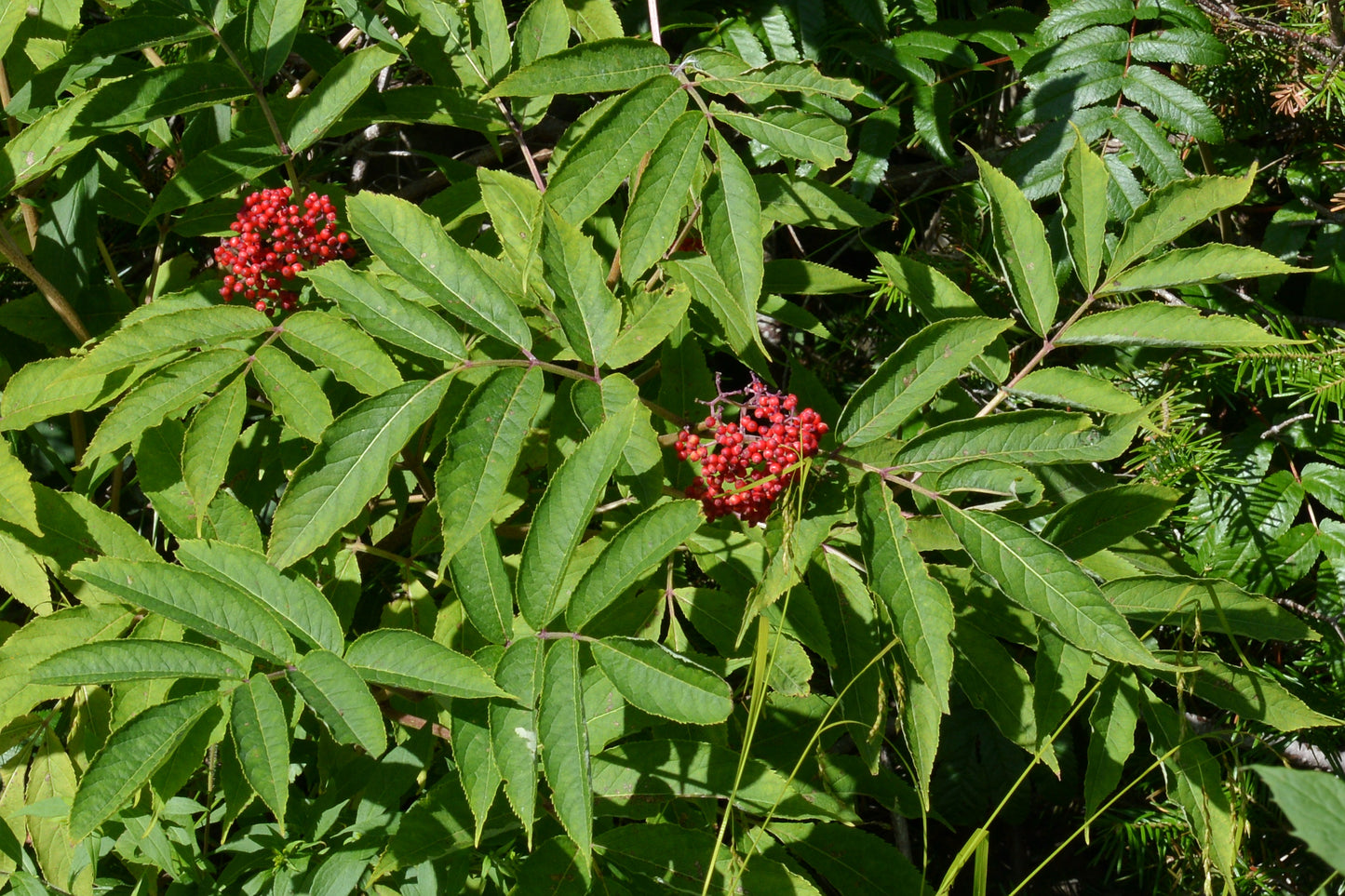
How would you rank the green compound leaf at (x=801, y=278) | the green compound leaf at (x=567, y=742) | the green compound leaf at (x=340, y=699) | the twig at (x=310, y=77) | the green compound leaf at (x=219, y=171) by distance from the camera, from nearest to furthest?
1. the green compound leaf at (x=567, y=742)
2. the green compound leaf at (x=340, y=699)
3. the green compound leaf at (x=219, y=171)
4. the green compound leaf at (x=801, y=278)
5. the twig at (x=310, y=77)

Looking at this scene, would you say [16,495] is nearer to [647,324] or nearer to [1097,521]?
[647,324]

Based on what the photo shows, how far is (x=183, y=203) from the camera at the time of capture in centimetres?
168

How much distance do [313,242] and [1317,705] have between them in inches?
72.9

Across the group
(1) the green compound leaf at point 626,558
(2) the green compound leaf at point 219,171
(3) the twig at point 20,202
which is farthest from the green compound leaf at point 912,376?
(3) the twig at point 20,202

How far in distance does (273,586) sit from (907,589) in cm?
81

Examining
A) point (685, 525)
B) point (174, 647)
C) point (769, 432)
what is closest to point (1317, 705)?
point (769, 432)

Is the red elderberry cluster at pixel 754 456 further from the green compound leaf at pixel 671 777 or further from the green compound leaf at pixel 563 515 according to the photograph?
the green compound leaf at pixel 671 777

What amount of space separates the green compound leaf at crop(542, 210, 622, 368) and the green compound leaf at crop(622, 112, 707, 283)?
5 cm

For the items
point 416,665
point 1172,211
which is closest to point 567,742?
point 416,665

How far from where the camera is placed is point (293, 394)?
4.82 ft

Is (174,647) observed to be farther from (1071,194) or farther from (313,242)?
(1071,194)

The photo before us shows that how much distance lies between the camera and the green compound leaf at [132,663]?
1.25m

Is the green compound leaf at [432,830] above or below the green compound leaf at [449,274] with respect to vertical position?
below

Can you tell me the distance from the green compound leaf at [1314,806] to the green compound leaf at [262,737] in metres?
1.02
